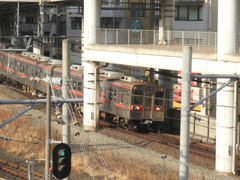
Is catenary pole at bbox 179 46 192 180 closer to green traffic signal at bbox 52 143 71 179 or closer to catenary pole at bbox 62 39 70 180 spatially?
catenary pole at bbox 62 39 70 180

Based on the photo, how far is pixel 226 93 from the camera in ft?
50.8

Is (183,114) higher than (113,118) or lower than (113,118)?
higher

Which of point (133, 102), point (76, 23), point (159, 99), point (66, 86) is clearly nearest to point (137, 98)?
point (133, 102)

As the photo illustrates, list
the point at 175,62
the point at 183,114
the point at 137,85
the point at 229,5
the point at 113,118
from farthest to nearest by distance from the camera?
the point at 113,118 → the point at 137,85 → the point at 175,62 → the point at 229,5 → the point at 183,114

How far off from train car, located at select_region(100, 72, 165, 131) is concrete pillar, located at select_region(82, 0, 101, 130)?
2.82 feet

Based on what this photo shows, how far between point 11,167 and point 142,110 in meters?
6.64

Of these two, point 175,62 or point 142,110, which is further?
point 142,110

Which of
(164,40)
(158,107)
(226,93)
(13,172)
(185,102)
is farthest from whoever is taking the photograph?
(164,40)

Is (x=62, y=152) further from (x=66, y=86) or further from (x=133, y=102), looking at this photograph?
(x=133, y=102)

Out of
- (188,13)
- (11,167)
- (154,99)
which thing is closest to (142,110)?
(154,99)

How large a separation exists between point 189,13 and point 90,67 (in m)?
13.1

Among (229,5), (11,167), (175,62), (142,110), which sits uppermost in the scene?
(229,5)

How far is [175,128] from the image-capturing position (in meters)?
24.1

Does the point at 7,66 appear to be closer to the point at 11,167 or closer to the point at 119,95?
the point at 119,95
